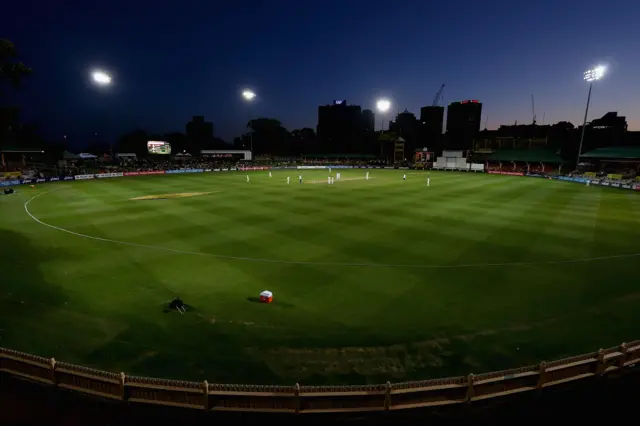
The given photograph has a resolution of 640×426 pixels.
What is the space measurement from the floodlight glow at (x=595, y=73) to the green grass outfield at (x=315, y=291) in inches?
1415

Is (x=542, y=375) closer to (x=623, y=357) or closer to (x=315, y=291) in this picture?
(x=623, y=357)

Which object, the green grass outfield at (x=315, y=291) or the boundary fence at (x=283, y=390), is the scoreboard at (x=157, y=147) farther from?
the boundary fence at (x=283, y=390)

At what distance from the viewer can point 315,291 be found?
14.8 meters

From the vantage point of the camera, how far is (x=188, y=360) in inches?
A: 403

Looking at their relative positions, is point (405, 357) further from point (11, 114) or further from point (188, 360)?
point (11, 114)

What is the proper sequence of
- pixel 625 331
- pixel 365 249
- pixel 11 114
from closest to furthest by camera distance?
1. pixel 625 331
2. pixel 365 249
3. pixel 11 114

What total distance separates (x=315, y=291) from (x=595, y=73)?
2477 inches

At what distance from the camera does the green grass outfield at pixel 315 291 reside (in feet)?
34.6

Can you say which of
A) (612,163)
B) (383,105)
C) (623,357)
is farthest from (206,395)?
(612,163)

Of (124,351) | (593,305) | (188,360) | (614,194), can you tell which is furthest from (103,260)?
(614,194)

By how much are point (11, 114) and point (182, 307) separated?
26.2 m

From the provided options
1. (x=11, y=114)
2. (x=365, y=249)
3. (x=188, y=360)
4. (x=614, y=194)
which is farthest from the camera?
(x=614, y=194)

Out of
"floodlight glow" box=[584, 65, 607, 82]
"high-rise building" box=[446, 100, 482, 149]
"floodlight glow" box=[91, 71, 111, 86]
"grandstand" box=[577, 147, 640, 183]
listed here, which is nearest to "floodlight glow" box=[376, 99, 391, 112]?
"floodlight glow" box=[584, 65, 607, 82]

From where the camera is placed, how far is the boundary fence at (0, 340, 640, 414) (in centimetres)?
763
